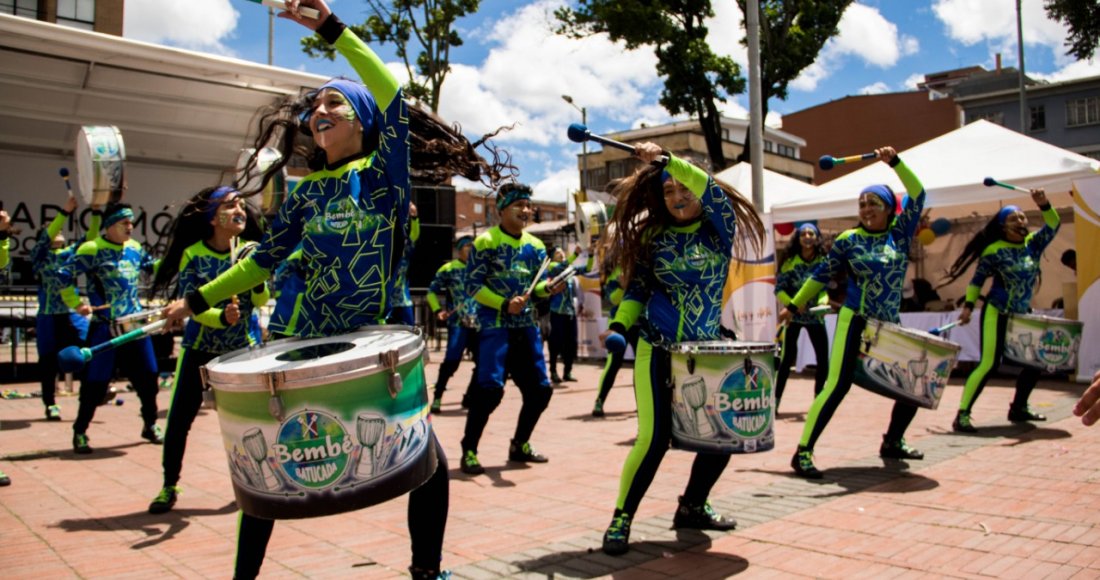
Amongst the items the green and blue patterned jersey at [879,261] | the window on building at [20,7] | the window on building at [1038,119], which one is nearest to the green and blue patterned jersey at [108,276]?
the green and blue patterned jersey at [879,261]

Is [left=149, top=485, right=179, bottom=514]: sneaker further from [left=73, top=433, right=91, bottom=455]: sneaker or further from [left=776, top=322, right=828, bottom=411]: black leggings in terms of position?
[left=776, top=322, right=828, bottom=411]: black leggings

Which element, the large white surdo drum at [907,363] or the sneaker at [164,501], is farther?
the large white surdo drum at [907,363]

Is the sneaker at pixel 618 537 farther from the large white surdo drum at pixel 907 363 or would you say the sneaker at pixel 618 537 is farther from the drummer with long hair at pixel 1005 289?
the drummer with long hair at pixel 1005 289

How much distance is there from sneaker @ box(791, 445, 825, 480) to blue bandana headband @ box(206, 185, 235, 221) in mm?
4051

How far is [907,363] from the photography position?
559 centimetres

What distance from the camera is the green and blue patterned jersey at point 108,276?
787cm

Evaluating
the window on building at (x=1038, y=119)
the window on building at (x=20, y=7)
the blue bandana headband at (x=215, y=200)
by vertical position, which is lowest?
the blue bandana headband at (x=215, y=200)

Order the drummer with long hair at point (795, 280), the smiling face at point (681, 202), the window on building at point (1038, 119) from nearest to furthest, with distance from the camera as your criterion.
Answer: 1. the smiling face at point (681, 202)
2. the drummer with long hair at point (795, 280)
3. the window on building at point (1038, 119)

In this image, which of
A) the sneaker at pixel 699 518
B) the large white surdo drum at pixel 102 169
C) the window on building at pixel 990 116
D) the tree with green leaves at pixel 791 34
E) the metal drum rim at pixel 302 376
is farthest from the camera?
the window on building at pixel 990 116

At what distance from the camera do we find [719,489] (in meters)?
5.48

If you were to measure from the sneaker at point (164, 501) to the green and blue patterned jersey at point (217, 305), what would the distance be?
848 millimetres

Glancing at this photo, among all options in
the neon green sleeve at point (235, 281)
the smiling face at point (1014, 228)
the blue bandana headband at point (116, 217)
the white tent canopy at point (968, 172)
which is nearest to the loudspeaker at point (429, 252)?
the white tent canopy at point (968, 172)

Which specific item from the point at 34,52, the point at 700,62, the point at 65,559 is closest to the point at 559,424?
the point at 65,559

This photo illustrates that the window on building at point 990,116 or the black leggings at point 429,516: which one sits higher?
the window on building at point 990,116
